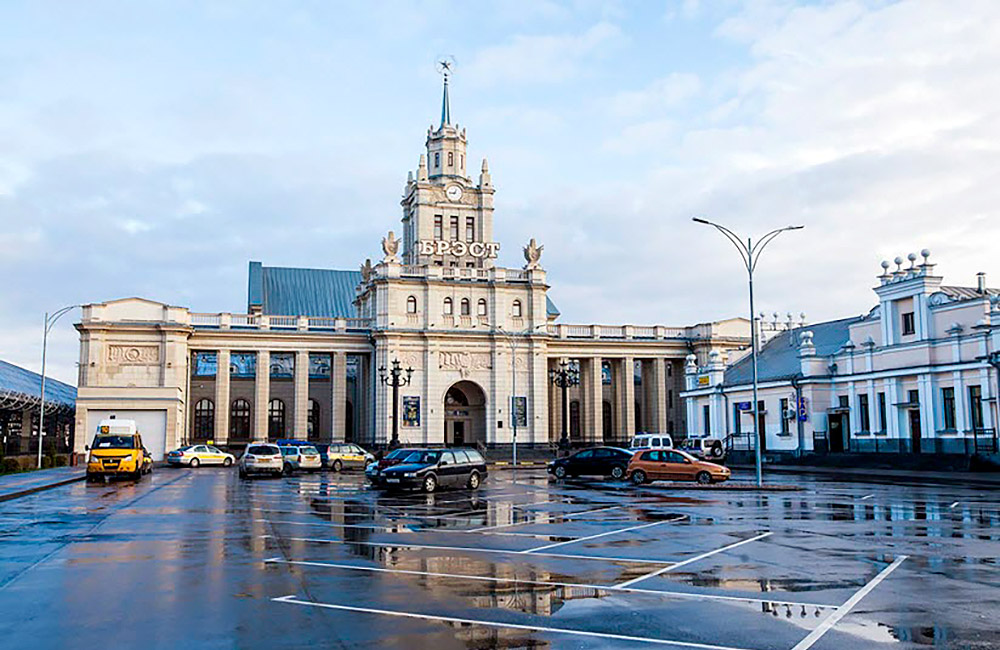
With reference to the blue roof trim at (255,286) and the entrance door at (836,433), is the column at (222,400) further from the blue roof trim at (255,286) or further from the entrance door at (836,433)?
the entrance door at (836,433)

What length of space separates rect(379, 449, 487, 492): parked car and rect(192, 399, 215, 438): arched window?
59.5 m

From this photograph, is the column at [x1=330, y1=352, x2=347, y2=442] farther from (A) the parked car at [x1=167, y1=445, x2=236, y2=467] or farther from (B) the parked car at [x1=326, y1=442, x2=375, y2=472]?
(B) the parked car at [x1=326, y1=442, x2=375, y2=472]

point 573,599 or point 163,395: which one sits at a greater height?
point 163,395

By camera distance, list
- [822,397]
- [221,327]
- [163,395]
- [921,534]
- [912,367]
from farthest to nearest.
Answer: [221,327] < [163,395] < [822,397] < [912,367] < [921,534]

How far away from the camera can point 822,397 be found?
53.6m

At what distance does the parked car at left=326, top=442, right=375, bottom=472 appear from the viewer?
178ft

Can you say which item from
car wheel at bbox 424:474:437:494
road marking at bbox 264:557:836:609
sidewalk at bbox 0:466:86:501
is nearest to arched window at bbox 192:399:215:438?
sidewalk at bbox 0:466:86:501

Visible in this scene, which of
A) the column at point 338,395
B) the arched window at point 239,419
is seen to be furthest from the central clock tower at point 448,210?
the arched window at point 239,419

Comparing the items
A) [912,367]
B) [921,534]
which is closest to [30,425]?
[912,367]

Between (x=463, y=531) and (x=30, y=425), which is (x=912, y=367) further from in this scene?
(x=30, y=425)

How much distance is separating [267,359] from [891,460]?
5009 cm

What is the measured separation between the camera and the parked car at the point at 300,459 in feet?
166

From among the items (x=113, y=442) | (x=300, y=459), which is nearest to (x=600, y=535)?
(x=113, y=442)

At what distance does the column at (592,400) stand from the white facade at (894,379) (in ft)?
69.7
